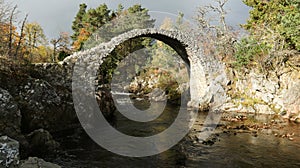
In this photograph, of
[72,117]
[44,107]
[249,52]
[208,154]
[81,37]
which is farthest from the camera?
[81,37]

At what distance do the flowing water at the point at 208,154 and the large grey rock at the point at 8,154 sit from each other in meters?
3.38

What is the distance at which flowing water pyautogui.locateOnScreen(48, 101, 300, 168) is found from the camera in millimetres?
7793

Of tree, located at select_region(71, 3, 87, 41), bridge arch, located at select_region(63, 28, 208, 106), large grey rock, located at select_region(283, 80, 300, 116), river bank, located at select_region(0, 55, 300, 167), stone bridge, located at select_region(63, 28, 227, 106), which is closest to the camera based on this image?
river bank, located at select_region(0, 55, 300, 167)

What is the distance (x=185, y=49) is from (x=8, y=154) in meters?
17.3

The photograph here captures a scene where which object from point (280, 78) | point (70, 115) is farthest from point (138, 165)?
point (280, 78)

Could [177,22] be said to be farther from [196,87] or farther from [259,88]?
[259,88]

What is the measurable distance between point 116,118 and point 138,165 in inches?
330

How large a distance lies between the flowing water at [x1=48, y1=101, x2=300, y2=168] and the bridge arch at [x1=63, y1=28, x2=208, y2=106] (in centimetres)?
738

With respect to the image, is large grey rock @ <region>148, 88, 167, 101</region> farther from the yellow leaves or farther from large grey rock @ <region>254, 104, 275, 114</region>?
the yellow leaves

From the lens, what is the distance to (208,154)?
28.7 ft

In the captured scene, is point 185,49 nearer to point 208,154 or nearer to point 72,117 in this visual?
point 72,117

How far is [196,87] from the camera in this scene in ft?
69.7

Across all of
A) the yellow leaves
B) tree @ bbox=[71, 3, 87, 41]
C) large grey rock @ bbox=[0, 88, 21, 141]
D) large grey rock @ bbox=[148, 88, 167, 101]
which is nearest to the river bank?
large grey rock @ bbox=[0, 88, 21, 141]

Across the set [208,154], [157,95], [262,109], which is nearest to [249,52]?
[262,109]
